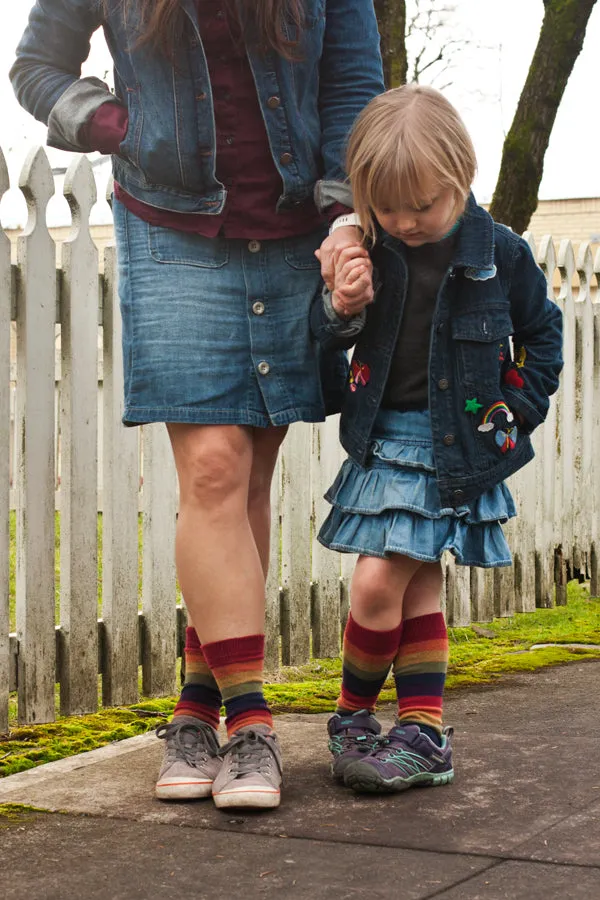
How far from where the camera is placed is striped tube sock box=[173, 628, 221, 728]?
268 cm

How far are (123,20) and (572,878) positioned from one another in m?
1.84

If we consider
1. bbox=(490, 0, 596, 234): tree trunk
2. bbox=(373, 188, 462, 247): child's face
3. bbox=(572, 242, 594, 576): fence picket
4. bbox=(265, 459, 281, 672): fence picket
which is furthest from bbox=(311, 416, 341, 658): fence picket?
bbox=(490, 0, 596, 234): tree trunk

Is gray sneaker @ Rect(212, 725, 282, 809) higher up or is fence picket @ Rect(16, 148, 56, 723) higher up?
fence picket @ Rect(16, 148, 56, 723)

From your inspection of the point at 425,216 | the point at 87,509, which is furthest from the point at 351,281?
the point at 87,509

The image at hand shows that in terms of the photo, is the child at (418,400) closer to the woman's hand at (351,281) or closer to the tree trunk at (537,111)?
the woman's hand at (351,281)

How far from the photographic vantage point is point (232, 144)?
2.61m

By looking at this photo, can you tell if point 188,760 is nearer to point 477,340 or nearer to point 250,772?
point 250,772

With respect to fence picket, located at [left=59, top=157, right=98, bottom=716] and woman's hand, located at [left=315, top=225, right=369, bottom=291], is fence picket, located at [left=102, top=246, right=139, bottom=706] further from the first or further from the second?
woman's hand, located at [left=315, top=225, right=369, bottom=291]

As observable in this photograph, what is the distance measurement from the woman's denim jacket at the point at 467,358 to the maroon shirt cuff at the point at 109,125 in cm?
54

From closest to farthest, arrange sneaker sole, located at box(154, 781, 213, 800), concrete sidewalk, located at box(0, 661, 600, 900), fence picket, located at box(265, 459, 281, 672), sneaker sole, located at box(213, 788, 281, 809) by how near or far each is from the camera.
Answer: concrete sidewalk, located at box(0, 661, 600, 900) < sneaker sole, located at box(213, 788, 281, 809) < sneaker sole, located at box(154, 781, 213, 800) < fence picket, located at box(265, 459, 281, 672)

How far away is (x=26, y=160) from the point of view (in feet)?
11.1

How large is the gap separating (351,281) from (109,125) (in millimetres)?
627

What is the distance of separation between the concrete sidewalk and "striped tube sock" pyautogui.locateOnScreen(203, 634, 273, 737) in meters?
0.17

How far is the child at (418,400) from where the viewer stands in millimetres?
2547
